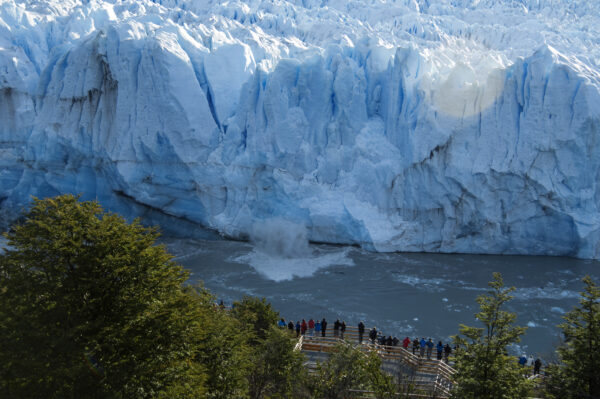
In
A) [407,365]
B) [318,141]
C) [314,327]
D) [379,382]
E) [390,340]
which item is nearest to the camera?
[379,382]

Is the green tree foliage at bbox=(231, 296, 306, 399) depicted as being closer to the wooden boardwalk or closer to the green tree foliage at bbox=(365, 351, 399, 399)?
the wooden boardwalk

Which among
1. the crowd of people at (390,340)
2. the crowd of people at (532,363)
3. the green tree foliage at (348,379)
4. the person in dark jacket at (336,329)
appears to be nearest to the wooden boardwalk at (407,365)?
the crowd of people at (390,340)

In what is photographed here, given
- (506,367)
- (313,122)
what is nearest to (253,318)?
(506,367)

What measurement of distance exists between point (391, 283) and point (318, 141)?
8.34 meters

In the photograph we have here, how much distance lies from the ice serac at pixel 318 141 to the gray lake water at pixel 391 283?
4.33 ft

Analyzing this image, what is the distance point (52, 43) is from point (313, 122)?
1866 centimetres

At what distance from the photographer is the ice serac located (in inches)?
827

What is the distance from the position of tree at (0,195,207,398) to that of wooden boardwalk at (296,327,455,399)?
2884 millimetres

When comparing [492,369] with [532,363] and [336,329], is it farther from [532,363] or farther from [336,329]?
[336,329]

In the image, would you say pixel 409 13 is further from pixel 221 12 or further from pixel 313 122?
pixel 313 122

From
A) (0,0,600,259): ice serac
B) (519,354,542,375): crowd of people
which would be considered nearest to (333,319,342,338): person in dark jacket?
(519,354,542,375): crowd of people

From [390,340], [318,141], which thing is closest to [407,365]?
[390,340]

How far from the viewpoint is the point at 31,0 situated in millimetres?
33062

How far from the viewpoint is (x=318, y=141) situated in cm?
2280
